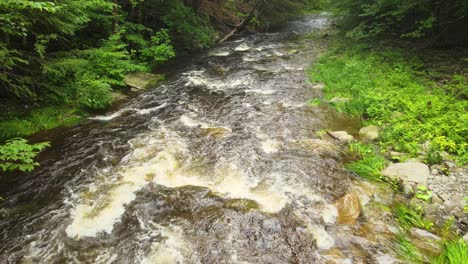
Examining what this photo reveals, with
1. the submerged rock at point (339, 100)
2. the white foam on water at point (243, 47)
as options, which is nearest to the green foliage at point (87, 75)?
the submerged rock at point (339, 100)

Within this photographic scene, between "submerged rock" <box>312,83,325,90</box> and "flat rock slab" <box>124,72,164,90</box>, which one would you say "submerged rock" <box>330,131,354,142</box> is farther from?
"flat rock slab" <box>124,72,164,90</box>

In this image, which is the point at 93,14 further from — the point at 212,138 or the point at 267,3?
the point at 267,3

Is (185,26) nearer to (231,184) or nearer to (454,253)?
(231,184)

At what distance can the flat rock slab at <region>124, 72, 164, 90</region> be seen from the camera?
11.3 m

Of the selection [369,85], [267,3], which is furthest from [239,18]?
[369,85]

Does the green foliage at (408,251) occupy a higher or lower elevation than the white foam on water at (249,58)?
higher

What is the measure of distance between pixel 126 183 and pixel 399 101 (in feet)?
23.8

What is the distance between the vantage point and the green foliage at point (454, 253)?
371 cm

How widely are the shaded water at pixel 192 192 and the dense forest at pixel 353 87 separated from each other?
11.1 inches

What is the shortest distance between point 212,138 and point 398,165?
4.14 m

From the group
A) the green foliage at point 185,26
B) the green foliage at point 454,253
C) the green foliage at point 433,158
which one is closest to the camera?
the green foliage at point 454,253

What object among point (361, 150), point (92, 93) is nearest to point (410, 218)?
point (361, 150)

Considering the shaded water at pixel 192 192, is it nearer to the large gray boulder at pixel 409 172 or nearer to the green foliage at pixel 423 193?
the large gray boulder at pixel 409 172

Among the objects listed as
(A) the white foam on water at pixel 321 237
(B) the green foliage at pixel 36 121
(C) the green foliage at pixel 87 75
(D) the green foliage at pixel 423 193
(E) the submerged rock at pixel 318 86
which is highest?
(C) the green foliage at pixel 87 75
